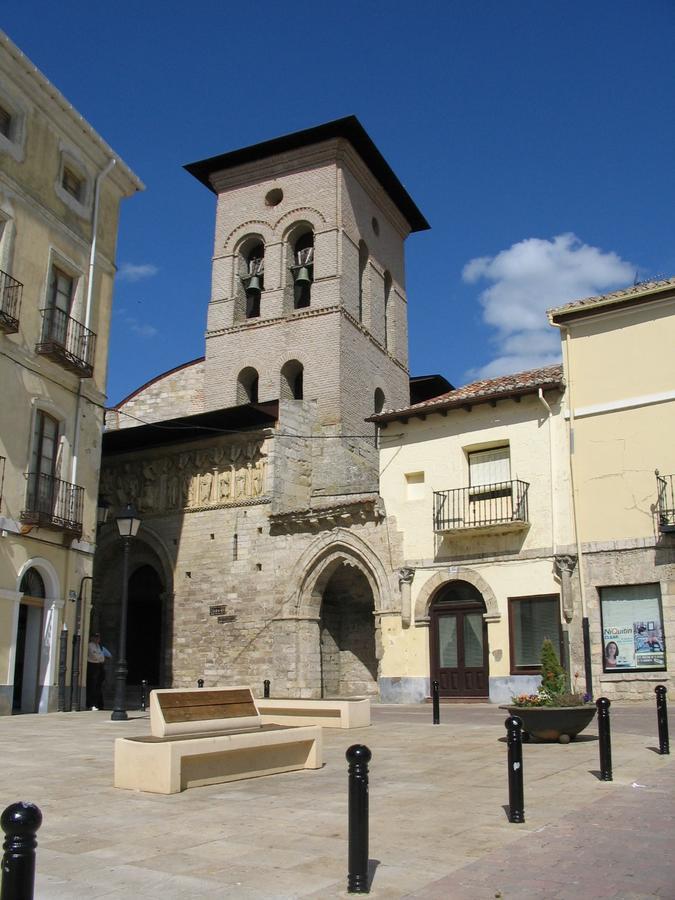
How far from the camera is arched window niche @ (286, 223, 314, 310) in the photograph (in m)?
33.5

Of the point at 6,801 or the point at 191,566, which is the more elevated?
the point at 191,566

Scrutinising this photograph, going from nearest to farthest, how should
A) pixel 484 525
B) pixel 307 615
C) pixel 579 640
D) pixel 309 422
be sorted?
pixel 579 640, pixel 484 525, pixel 307 615, pixel 309 422

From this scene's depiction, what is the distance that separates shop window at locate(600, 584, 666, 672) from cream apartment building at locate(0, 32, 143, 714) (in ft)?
39.3

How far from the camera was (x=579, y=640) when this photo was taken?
20.1m

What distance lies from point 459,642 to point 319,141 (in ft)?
68.0

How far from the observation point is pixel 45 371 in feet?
64.9

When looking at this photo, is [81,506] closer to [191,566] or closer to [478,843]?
[191,566]

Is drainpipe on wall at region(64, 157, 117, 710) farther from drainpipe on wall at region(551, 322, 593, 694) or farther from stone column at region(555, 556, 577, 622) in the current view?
drainpipe on wall at region(551, 322, 593, 694)

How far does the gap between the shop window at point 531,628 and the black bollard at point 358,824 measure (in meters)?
16.2

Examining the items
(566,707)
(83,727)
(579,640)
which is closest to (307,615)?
(579,640)

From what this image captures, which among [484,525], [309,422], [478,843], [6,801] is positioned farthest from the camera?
[309,422]

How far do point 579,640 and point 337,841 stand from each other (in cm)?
1499

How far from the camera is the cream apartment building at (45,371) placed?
1856 cm

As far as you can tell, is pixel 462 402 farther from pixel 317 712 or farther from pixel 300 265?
pixel 300 265
